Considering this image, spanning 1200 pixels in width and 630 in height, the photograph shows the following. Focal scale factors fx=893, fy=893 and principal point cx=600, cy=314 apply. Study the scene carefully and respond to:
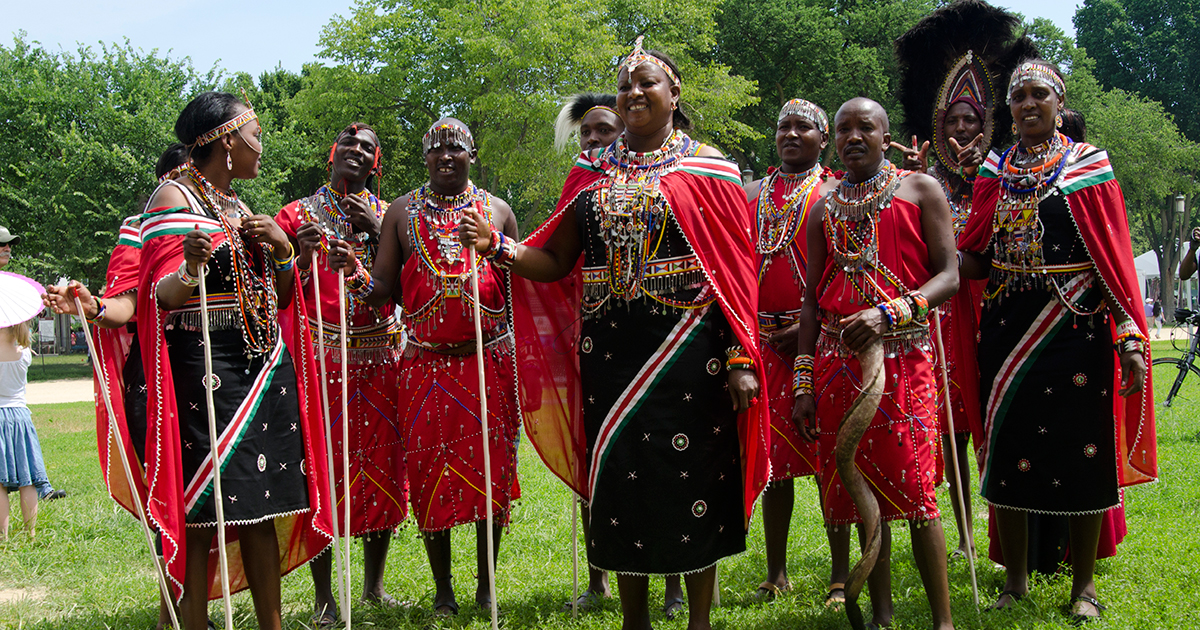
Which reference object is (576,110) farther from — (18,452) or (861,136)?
(18,452)

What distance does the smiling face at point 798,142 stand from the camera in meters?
→ 5.07

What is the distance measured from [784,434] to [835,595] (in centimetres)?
88

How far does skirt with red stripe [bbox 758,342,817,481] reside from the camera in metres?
4.88

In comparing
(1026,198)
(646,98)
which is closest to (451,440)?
(646,98)

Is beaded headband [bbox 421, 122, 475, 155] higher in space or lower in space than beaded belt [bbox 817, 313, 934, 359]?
higher

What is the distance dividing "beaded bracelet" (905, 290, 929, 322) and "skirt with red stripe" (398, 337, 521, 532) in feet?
6.85

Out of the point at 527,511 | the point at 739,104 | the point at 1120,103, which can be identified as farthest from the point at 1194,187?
the point at 527,511

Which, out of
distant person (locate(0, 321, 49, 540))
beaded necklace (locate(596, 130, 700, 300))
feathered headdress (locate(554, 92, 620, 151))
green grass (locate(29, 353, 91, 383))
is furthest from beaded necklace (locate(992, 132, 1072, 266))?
green grass (locate(29, 353, 91, 383))

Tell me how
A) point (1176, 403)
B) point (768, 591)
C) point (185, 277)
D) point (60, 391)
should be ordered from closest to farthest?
point (185, 277)
point (768, 591)
point (1176, 403)
point (60, 391)

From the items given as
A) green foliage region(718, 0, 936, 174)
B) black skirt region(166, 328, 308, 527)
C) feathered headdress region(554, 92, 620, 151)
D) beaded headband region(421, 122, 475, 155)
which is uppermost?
green foliage region(718, 0, 936, 174)

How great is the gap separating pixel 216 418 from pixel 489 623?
176cm

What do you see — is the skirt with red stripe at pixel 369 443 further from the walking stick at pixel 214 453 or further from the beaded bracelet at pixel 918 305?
the beaded bracelet at pixel 918 305

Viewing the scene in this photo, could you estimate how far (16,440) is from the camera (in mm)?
6988

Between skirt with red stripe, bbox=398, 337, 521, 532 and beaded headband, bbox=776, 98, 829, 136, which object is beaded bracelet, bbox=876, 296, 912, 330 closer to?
beaded headband, bbox=776, 98, 829, 136
